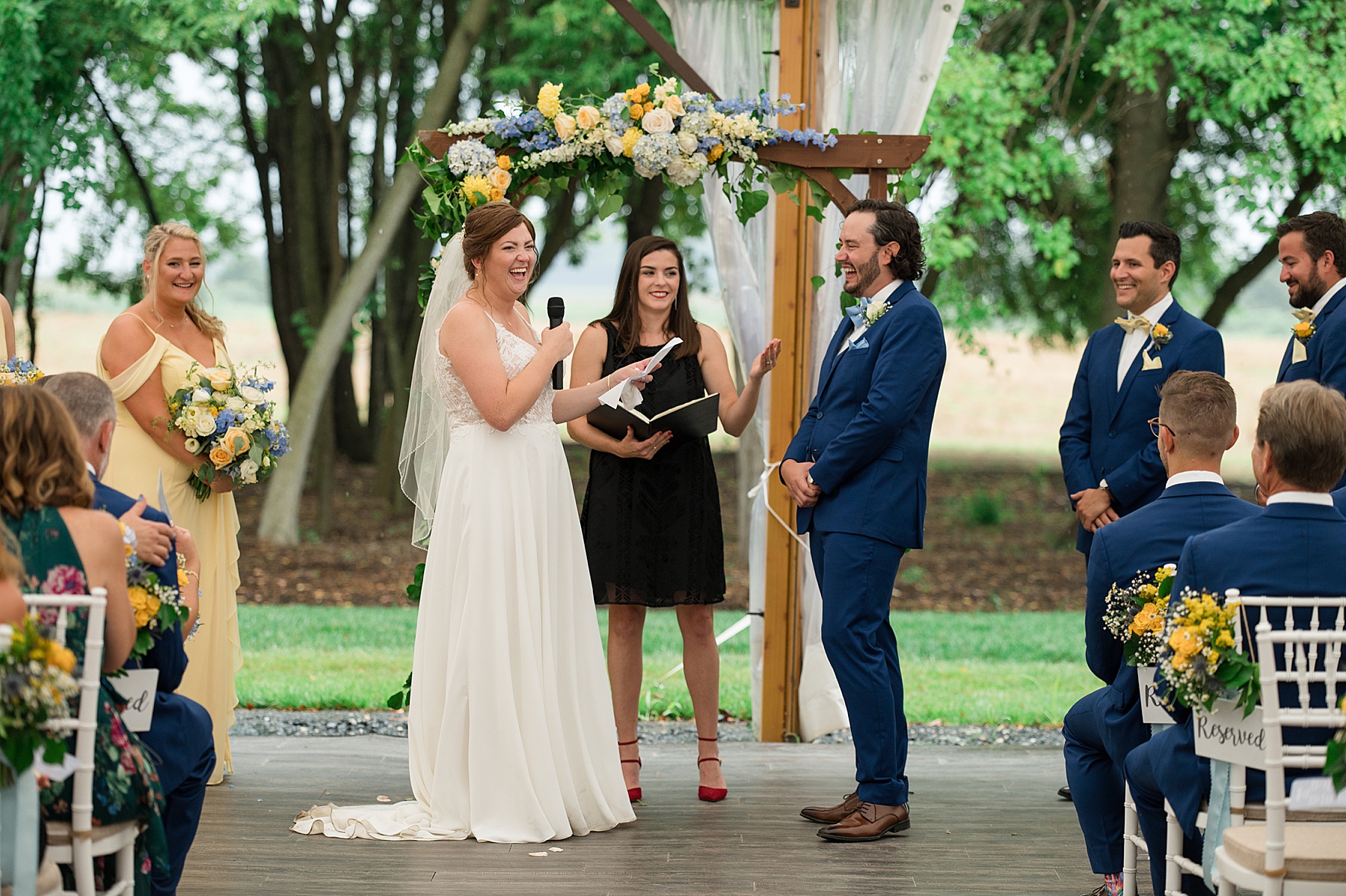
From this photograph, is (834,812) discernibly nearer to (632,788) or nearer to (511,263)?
(632,788)

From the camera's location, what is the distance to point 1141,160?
1201 centimetres

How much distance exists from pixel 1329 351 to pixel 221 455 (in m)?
3.74

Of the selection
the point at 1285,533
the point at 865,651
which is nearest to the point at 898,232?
the point at 865,651

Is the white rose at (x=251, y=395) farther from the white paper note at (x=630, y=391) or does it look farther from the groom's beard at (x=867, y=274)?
the groom's beard at (x=867, y=274)

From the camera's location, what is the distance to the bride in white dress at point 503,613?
427cm

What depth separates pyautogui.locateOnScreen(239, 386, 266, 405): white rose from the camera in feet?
15.9

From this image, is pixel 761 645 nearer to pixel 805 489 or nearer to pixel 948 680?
pixel 805 489

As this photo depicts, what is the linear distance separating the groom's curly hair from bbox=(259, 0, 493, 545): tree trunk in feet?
27.9

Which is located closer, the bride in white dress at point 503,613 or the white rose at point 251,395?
the bride in white dress at point 503,613

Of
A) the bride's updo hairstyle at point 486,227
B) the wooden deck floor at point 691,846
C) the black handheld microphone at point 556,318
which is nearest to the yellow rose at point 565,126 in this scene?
the bride's updo hairstyle at point 486,227

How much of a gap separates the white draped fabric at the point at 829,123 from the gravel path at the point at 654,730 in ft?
1.38

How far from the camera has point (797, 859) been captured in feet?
13.6

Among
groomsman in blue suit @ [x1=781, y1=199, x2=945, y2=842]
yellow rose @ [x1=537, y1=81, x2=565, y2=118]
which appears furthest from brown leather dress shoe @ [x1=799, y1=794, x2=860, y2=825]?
yellow rose @ [x1=537, y1=81, x2=565, y2=118]

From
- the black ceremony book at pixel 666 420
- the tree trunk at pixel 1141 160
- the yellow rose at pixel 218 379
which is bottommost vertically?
the black ceremony book at pixel 666 420
